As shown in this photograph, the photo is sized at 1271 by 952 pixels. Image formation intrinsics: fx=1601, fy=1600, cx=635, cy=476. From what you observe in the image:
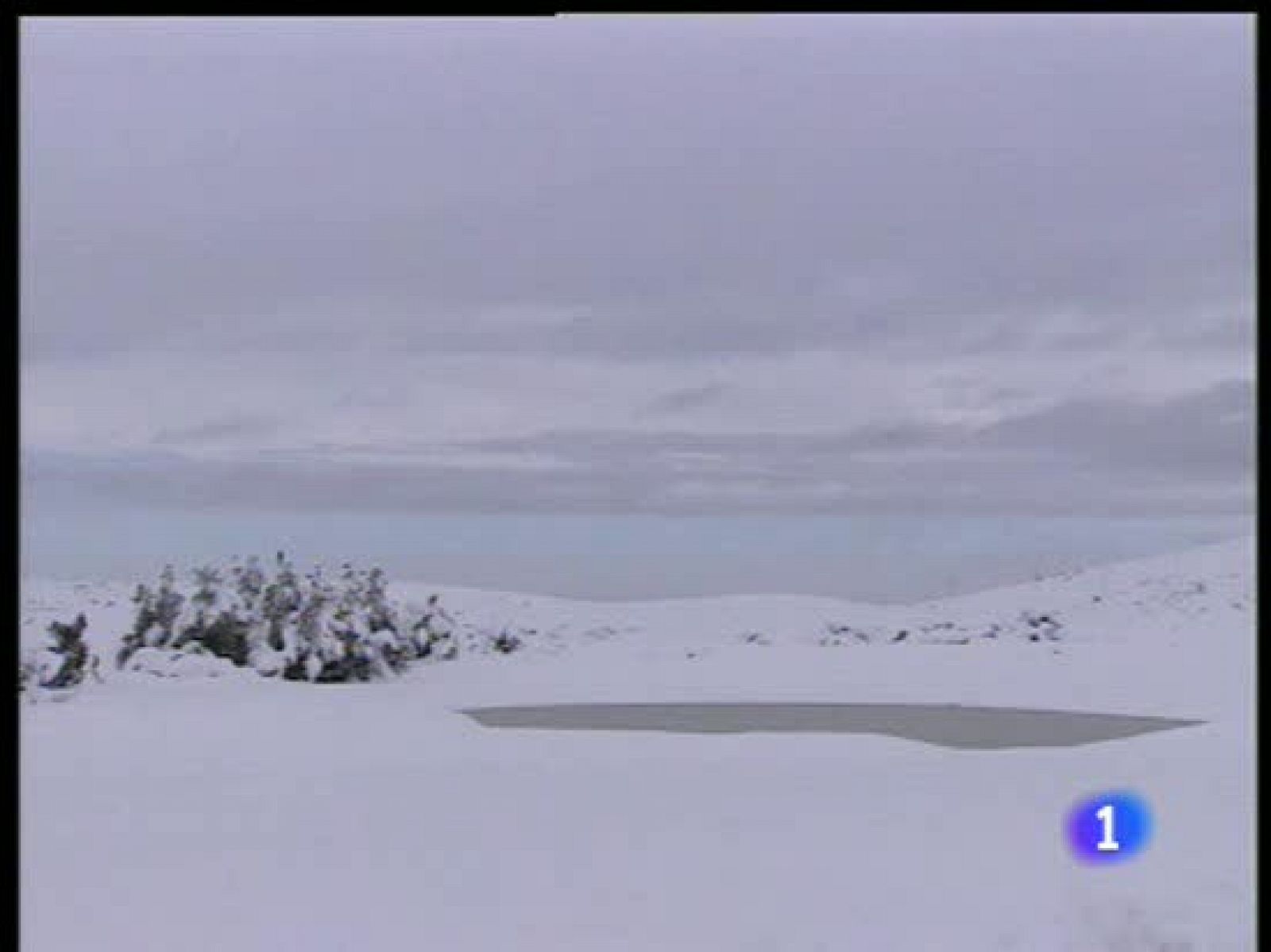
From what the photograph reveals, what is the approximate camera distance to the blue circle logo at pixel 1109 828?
416 centimetres

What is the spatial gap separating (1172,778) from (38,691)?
5.09 m

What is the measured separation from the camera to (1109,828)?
4301mm

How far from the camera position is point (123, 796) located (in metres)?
4.93

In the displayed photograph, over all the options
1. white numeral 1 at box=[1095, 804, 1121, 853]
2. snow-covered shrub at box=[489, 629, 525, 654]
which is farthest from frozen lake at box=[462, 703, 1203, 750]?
snow-covered shrub at box=[489, 629, 525, 654]

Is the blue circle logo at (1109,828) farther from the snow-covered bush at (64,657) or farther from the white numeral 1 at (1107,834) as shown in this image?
the snow-covered bush at (64,657)

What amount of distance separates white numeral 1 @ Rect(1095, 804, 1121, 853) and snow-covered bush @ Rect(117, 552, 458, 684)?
4955 mm

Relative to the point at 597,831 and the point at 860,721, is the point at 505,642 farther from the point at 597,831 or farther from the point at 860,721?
the point at 597,831

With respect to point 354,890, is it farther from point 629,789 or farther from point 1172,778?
point 1172,778

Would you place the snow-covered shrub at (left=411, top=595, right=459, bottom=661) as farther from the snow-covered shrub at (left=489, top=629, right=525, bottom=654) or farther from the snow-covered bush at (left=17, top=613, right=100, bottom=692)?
the snow-covered bush at (left=17, top=613, right=100, bottom=692)

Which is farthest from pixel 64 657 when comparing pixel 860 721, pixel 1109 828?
pixel 1109 828

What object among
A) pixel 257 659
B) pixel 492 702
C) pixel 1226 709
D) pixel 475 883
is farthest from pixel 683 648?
pixel 475 883

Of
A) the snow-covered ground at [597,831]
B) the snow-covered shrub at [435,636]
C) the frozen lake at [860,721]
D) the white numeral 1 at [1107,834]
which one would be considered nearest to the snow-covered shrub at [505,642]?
the snow-covered shrub at [435,636]

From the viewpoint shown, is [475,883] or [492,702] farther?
[492,702]

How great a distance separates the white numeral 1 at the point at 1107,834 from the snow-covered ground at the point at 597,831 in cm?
9
